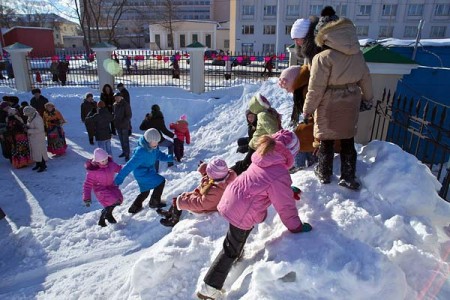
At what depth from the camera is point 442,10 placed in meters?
45.7

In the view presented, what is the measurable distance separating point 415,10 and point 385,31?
470cm

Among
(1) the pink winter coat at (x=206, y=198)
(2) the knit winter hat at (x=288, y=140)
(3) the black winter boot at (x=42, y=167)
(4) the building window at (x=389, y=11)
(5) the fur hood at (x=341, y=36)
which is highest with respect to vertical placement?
(4) the building window at (x=389, y=11)

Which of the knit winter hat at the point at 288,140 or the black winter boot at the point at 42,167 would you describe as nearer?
the knit winter hat at the point at 288,140

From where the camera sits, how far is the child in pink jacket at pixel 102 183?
511 cm

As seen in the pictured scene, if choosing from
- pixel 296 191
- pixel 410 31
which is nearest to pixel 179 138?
pixel 296 191

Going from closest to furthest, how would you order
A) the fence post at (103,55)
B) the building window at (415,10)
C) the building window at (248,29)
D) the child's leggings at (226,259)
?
the child's leggings at (226,259)
the fence post at (103,55)
the building window at (415,10)
the building window at (248,29)

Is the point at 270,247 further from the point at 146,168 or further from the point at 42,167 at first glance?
the point at 42,167

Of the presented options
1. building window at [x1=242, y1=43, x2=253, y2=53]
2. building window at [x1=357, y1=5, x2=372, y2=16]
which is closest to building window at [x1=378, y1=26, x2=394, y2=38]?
building window at [x1=357, y1=5, x2=372, y2=16]

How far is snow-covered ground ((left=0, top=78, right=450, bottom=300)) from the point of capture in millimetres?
2615

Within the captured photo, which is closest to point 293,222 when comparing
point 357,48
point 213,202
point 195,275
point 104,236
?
point 195,275

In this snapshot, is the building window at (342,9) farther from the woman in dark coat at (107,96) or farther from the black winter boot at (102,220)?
the black winter boot at (102,220)

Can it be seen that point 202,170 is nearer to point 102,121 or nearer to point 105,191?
point 105,191

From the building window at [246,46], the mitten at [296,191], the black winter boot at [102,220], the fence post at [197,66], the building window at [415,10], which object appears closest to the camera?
the mitten at [296,191]

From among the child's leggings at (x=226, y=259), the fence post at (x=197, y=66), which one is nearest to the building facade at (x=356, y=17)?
the fence post at (x=197, y=66)
